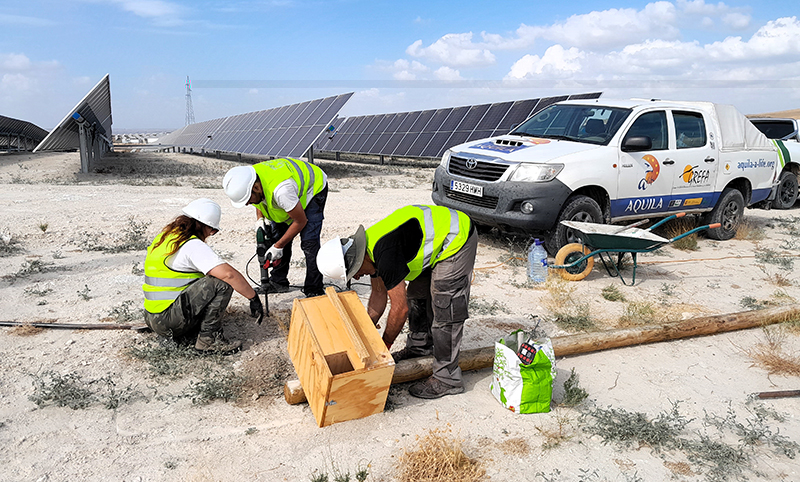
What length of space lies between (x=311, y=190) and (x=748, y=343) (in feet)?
13.4

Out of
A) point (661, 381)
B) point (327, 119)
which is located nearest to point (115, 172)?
point (327, 119)

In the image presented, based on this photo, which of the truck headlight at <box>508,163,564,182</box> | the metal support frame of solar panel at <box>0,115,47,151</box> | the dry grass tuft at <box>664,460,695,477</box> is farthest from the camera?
the metal support frame of solar panel at <box>0,115,47,151</box>

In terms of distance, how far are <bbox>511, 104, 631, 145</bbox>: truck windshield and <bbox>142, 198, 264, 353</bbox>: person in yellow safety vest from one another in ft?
16.0

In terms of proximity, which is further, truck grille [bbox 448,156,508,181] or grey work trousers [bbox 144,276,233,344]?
truck grille [bbox 448,156,508,181]

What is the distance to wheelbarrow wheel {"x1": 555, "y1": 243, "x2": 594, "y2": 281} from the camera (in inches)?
238

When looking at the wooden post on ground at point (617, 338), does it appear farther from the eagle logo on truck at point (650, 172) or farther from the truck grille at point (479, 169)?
the truck grille at point (479, 169)

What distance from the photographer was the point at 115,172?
55.8ft

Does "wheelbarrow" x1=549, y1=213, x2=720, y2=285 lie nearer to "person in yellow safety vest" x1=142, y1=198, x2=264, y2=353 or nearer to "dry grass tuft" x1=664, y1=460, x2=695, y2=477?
"dry grass tuft" x1=664, y1=460, x2=695, y2=477

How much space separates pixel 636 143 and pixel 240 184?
15.5ft

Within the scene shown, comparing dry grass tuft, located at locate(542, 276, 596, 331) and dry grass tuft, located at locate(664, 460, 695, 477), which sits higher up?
dry grass tuft, located at locate(542, 276, 596, 331)

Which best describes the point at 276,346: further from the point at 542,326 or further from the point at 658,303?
the point at 658,303

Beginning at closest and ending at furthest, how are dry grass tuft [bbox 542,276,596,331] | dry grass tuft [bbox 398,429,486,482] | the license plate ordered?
dry grass tuft [bbox 398,429,486,482] → dry grass tuft [bbox 542,276,596,331] → the license plate

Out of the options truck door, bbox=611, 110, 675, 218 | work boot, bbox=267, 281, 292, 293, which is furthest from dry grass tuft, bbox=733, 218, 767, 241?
work boot, bbox=267, 281, 292, 293

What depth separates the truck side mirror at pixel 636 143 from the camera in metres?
6.42
